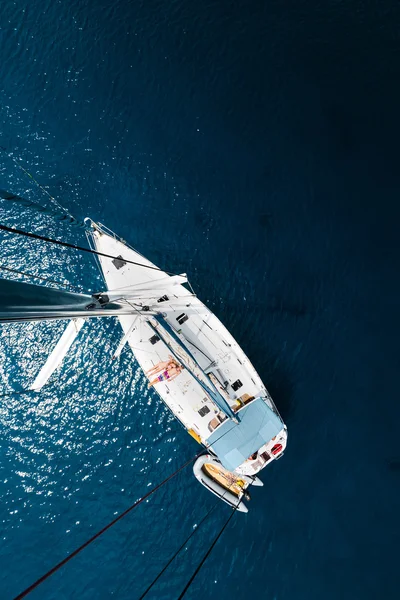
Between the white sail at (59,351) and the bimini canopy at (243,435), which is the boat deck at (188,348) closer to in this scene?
the bimini canopy at (243,435)

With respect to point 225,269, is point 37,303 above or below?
below

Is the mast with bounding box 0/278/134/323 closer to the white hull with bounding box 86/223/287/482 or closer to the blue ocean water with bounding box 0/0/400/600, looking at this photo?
the white hull with bounding box 86/223/287/482

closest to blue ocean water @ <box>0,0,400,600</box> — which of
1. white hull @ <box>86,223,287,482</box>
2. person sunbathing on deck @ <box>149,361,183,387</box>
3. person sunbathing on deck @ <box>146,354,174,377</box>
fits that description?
white hull @ <box>86,223,287,482</box>

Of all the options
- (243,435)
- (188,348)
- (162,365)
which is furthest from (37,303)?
(243,435)

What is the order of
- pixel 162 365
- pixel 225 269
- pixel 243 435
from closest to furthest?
pixel 243 435, pixel 162 365, pixel 225 269

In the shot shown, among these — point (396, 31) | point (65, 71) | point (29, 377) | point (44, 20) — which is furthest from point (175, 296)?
point (44, 20)

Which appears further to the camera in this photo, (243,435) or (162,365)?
(162,365)

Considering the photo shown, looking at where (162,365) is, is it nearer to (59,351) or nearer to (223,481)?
(59,351)
